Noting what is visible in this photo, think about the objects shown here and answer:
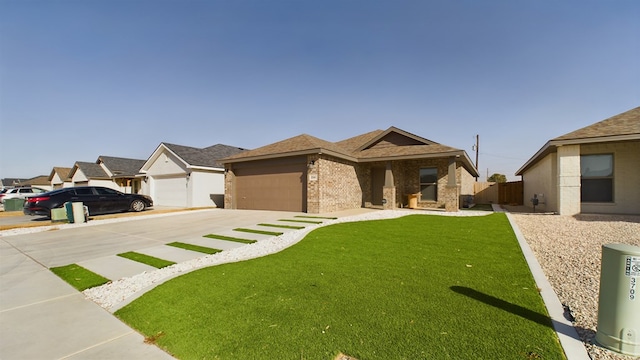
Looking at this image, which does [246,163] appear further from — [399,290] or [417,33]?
[399,290]

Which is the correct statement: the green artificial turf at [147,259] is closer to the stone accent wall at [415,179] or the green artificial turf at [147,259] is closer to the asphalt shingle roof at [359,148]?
the asphalt shingle roof at [359,148]

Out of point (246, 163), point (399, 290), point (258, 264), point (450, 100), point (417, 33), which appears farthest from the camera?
point (246, 163)

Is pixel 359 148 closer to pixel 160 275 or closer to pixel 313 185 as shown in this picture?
pixel 313 185

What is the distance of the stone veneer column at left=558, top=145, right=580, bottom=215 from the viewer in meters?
10.4

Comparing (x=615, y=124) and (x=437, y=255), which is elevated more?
(x=615, y=124)

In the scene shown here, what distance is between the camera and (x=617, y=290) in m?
2.25

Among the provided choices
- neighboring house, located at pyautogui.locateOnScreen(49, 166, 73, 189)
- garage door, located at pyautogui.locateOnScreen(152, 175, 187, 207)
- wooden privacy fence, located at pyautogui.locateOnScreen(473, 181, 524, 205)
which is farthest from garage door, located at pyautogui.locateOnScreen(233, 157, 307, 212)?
neighboring house, located at pyautogui.locateOnScreen(49, 166, 73, 189)

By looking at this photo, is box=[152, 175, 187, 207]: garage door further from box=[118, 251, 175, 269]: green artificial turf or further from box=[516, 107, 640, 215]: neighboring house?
box=[516, 107, 640, 215]: neighboring house

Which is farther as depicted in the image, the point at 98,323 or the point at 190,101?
the point at 190,101

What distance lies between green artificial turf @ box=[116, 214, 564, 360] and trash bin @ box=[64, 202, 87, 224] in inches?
424

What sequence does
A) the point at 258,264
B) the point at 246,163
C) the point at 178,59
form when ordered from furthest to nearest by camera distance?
the point at 246,163 → the point at 178,59 → the point at 258,264

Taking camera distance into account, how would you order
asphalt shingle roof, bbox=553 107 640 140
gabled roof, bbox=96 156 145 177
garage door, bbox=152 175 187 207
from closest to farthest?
asphalt shingle roof, bbox=553 107 640 140 < garage door, bbox=152 175 187 207 < gabled roof, bbox=96 156 145 177

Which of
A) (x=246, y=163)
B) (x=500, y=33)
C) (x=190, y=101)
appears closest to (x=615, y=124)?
(x=500, y=33)

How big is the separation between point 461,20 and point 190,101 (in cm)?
1521
